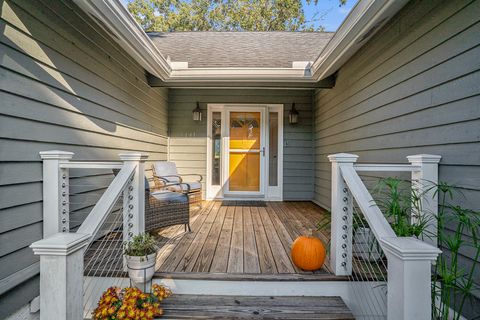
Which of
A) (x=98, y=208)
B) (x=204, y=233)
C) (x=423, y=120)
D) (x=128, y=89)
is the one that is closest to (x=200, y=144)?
(x=128, y=89)

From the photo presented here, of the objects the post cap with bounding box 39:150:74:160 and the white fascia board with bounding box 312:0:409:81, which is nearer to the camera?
the post cap with bounding box 39:150:74:160

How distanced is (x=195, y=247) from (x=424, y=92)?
94.2 inches

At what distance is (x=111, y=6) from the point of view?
207cm

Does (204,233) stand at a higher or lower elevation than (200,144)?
lower

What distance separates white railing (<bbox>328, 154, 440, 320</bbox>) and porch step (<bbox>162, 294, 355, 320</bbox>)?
0.92 feet

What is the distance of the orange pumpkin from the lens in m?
1.96

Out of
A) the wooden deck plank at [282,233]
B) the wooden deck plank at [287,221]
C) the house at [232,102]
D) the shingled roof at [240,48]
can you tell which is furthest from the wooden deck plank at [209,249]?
the shingled roof at [240,48]

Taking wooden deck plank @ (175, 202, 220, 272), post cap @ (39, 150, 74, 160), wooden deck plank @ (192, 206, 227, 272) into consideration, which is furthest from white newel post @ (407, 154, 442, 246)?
post cap @ (39, 150, 74, 160)

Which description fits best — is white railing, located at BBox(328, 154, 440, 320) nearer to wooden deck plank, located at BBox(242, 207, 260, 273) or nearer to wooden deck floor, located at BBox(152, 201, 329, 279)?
wooden deck floor, located at BBox(152, 201, 329, 279)

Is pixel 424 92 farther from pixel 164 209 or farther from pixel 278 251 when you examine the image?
pixel 164 209

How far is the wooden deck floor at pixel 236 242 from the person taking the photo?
80.3 inches

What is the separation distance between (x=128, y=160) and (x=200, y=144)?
3.18 meters

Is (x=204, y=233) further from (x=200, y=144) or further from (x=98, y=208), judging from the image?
(x=200, y=144)

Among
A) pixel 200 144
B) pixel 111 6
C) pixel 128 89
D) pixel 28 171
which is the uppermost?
pixel 111 6
